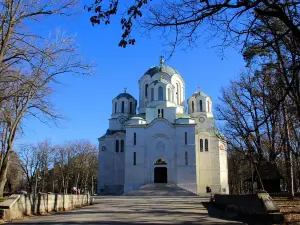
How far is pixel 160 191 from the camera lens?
4175 centimetres

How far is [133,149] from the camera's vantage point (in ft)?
154

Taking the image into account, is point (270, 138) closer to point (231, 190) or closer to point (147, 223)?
point (147, 223)

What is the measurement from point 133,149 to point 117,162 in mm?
4925

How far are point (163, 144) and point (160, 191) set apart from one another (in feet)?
24.7

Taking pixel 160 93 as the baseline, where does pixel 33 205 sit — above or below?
below

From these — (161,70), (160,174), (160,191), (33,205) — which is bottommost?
(160,191)

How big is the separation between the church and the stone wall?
27.3 m

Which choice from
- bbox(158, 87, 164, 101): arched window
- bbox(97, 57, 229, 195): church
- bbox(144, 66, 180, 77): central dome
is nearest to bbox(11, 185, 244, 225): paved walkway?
bbox(97, 57, 229, 195): church

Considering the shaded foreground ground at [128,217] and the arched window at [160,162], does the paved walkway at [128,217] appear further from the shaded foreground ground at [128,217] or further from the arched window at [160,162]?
the arched window at [160,162]

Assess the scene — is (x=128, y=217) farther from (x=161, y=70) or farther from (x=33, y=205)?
(x=161, y=70)

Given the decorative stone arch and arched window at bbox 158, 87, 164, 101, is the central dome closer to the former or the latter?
arched window at bbox 158, 87, 164, 101

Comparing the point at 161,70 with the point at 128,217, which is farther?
the point at 161,70

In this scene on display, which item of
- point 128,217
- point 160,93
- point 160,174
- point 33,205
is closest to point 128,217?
point 128,217

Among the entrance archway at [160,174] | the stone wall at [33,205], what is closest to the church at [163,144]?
the entrance archway at [160,174]
